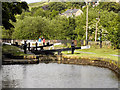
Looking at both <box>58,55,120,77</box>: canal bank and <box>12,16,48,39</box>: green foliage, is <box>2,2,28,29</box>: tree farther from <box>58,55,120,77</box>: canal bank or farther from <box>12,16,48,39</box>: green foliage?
<box>12,16,48,39</box>: green foliage

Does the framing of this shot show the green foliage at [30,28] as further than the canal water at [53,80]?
Yes

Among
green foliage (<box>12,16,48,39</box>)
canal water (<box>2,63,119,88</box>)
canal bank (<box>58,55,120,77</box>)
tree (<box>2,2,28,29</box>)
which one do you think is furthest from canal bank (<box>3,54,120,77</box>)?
green foliage (<box>12,16,48,39</box>)

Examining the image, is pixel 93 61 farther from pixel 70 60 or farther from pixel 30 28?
pixel 30 28

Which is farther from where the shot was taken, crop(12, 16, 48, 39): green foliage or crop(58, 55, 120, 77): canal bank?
crop(12, 16, 48, 39): green foliage

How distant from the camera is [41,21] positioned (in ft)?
329

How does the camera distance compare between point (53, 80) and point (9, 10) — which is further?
point (9, 10)

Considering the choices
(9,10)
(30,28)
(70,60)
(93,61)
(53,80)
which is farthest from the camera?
(30,28)

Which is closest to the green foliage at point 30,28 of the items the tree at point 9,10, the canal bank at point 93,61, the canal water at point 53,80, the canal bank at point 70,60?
the tree at point 9,10

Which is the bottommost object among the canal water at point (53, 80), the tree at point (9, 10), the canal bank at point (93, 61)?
the canal water at point (53, 80)

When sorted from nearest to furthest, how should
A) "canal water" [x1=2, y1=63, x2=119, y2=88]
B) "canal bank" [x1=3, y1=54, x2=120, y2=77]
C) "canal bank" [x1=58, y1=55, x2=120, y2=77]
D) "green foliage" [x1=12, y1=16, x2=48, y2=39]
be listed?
"canal water" [x1=2, y1=63, x2=119, y2=88], "canal bank" [x1=58, y1=55, x2=120, y2=77], "canal bank" [x1=3, y1=54, x2=120, y2=77], "green foliage" [x1=12, y1=16, x2=48, y2=39]

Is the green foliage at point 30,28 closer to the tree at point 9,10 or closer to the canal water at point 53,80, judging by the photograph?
the tree at point 9,10

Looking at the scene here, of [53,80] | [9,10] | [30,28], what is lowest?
[53,80]

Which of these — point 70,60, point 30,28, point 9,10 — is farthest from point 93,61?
point 30,28

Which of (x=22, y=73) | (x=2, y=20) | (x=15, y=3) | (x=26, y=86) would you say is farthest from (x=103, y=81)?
(x=15, y=3)
